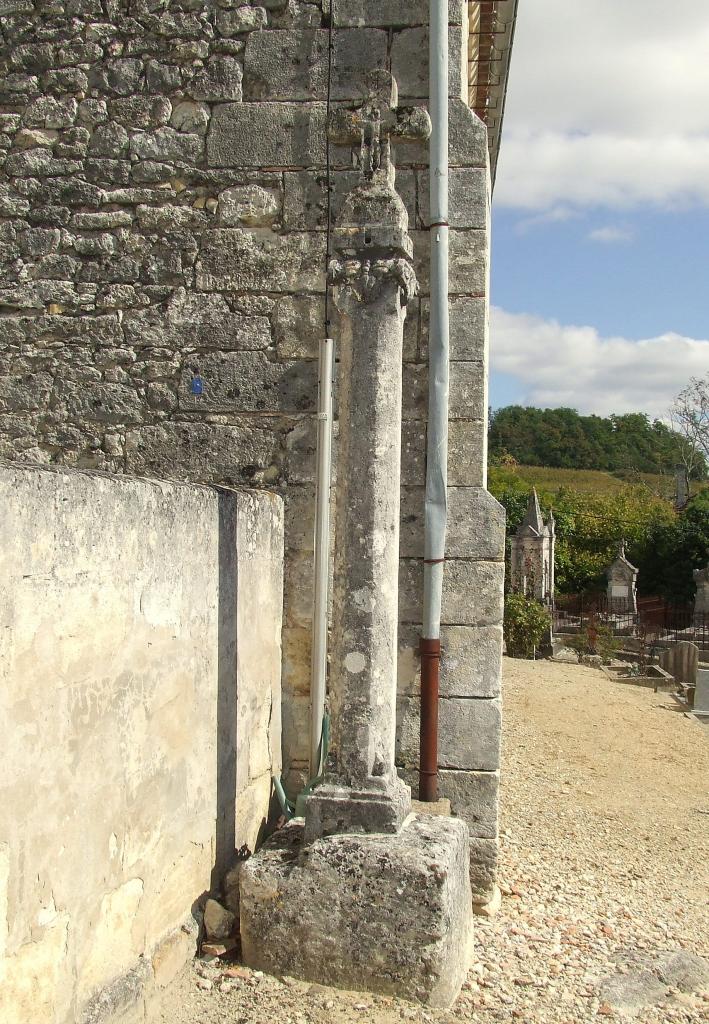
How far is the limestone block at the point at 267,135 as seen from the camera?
15.0ft

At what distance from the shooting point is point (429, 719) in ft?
14.5

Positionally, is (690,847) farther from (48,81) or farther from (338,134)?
(48,81)

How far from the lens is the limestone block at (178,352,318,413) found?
4.53 meters

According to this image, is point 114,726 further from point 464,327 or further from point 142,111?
point 142,111

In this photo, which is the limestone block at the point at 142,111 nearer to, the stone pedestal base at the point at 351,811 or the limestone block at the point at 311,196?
the limestone block at the point at 311,196

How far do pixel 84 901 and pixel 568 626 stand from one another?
1829 centimetres

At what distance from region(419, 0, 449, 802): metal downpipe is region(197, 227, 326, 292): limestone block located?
1.90ft

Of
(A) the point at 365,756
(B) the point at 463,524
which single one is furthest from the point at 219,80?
(A) the point at 365,756

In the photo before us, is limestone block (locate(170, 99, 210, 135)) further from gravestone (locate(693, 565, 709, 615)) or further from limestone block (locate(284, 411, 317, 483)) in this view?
gravestone (locate(693, 565, 709, 615))

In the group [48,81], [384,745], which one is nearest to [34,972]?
[384,745]

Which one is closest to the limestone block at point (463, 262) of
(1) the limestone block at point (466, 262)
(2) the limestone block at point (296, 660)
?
(1) the limestone block at point (466, 262)

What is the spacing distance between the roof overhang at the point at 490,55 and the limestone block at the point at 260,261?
5.77 feet

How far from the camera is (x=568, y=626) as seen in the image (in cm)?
2014

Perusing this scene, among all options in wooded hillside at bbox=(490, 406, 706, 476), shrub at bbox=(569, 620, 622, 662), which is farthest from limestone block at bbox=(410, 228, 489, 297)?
wooded hillside at bbox=(490, 406, 706, 476)
